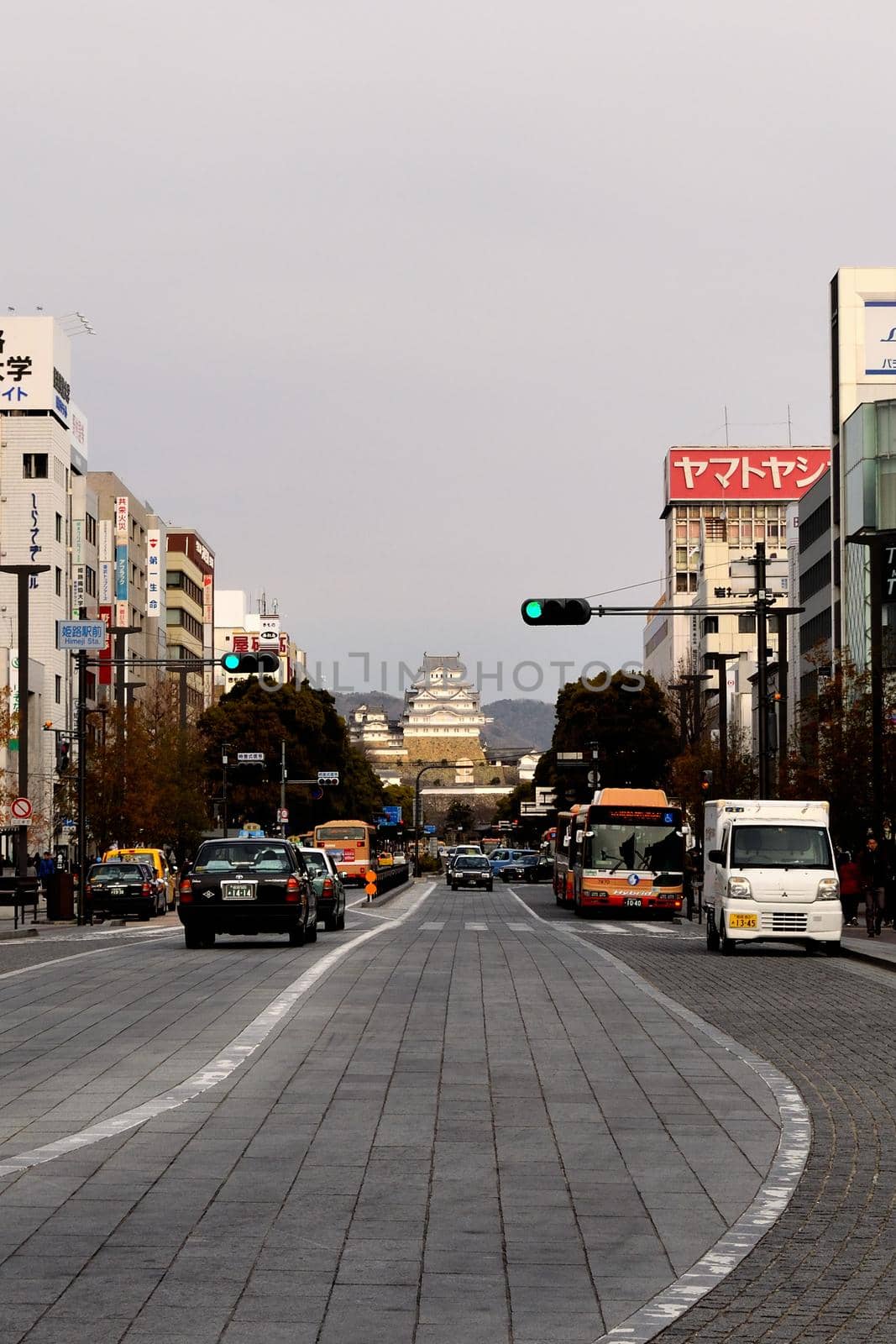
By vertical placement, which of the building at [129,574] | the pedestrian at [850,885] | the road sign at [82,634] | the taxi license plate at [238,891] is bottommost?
the pedestrian at [850,885]

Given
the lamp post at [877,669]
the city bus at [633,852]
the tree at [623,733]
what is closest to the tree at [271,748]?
the tree at [623,733]

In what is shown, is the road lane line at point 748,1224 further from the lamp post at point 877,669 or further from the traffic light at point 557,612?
the lamp post at point 877,669

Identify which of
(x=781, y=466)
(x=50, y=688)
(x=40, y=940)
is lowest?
(x=40, y=940)

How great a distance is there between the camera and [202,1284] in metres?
6.92

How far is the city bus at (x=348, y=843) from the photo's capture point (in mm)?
91688

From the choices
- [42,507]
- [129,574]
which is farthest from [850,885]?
[129,574]

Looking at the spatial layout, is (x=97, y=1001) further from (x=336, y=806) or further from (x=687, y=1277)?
(x=336, y=806)

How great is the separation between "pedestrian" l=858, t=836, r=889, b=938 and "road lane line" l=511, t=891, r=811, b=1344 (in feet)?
71.8

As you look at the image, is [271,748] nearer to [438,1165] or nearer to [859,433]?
[859,433]

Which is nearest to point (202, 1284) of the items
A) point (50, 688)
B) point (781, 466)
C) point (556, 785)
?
point (50, 688)

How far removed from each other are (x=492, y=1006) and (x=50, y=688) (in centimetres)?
7272

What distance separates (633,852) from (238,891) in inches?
935

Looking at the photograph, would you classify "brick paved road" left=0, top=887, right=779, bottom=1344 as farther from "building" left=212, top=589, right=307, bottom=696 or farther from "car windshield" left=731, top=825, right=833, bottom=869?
"building" left=212, top=589, right=307, bottom=696

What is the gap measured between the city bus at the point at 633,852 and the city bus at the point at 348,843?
4019cm
